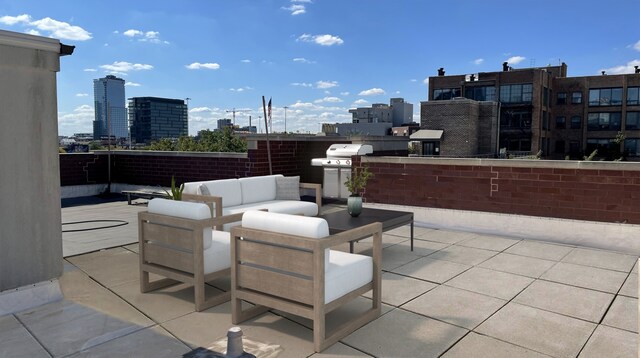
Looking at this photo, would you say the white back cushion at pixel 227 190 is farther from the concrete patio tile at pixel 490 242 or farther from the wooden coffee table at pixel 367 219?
the concrete patio tile at pixel 490 242

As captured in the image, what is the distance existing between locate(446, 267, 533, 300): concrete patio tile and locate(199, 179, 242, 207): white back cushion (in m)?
3.18

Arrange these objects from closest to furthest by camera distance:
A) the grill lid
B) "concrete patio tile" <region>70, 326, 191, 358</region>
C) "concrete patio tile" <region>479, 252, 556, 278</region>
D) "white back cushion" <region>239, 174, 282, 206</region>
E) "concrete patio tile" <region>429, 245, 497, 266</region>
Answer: "concrete patio tile" <region>70, 326, 191, 358</region>
"concrete patio tile" <region>479, 252, 556, 278</region>
"concrete patio tile" <region>429, 245, 497, 266</region>
"white back cushion" <region>239, 174, 282, 206</region>
the grill lid

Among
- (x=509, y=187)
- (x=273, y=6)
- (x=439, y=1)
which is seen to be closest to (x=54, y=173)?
(x=509, y=187)

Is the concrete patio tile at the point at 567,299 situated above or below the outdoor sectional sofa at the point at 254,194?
below

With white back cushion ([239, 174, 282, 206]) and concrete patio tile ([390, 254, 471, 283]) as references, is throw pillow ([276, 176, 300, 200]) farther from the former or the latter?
concrete patio tile ([390, 254, 471, 283])

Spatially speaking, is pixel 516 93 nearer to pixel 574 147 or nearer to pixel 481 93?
pixel 481 93

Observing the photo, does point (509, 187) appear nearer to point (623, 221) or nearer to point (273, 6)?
point (623, 221)

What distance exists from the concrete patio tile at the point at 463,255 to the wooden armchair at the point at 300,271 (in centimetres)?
205

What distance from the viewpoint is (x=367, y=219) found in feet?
16.9

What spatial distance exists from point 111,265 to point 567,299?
4.54 metres

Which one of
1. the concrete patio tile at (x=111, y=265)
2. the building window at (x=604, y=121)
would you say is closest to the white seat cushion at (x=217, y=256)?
the concrete patio tile at (x=111, y=265)

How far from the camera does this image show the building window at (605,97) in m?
40.0

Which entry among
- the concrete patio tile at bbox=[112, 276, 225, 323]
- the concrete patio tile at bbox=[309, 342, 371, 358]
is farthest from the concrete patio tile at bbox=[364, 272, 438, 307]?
the concrete patio tile at bbox=[112, 276, 225, 323]

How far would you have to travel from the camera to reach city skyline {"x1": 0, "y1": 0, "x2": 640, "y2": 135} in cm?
989
